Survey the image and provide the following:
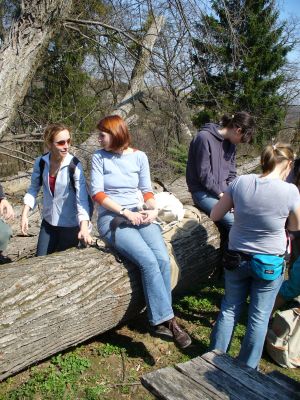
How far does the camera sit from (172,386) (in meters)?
2.24

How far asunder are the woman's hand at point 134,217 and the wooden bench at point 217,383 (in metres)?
1.21

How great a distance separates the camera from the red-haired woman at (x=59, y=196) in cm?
354

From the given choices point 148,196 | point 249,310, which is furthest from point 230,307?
point 148,196

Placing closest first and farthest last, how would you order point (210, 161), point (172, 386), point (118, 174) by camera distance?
point (172, 386)
point (118, 174)
point (210, 161)

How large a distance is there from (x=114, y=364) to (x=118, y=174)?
1.58 meters

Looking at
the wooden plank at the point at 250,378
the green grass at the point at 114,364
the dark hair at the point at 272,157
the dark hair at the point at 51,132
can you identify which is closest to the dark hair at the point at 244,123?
the dark hair at the point at 272,157

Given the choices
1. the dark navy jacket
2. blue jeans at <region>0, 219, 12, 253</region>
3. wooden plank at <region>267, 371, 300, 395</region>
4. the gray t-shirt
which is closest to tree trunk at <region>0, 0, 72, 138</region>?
blue jeans at <region>0, 219, 12, 253</region>

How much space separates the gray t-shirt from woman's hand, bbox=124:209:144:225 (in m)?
0.77

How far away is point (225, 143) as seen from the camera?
4.23 m

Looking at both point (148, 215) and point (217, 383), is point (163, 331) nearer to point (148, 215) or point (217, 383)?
point (148, 215)

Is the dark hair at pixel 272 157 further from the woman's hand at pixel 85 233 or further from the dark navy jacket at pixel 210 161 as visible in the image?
the woman's hand at pixel 85 233

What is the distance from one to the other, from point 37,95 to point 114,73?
4801 millimetres

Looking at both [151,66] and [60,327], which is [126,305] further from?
[151,66]

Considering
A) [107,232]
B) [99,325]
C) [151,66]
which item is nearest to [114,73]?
[151,66]
